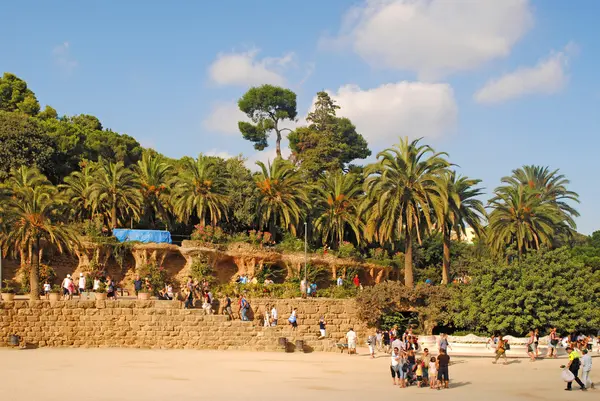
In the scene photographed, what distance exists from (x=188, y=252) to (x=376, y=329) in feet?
37.4

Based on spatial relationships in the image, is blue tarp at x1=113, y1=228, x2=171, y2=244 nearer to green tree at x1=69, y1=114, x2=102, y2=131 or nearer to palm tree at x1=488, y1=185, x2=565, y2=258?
palm tree at x1=488, y1=185, x2=565, y2=258

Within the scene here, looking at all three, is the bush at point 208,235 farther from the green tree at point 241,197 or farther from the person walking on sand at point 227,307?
the person walking on sand at point 227,307

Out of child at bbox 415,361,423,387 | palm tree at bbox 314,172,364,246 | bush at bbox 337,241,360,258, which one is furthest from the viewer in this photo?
palm tree at bbox 314,172,364,246

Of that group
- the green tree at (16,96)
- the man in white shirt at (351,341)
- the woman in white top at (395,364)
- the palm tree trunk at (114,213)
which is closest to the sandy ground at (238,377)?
the woman in white top at (395,364)

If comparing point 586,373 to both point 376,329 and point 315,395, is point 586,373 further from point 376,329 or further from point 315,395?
point 376,329

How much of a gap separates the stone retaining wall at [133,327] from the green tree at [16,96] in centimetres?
3051

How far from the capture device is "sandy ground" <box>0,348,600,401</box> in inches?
793

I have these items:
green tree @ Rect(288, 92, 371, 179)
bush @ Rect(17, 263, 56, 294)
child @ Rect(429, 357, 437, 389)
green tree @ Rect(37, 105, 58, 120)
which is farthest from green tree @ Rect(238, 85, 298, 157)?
child @ Rect(429, 357, 437, 389)

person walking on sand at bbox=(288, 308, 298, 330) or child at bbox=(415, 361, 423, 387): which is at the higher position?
person walking on sand at bbox=(288, 308, 298, 330)

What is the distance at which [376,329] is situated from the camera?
35.1 m

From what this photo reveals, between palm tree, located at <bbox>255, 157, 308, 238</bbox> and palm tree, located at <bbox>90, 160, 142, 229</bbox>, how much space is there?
7.79m

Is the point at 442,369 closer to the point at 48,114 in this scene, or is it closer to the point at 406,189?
the point at 406,189

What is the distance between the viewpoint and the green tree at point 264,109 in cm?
6412

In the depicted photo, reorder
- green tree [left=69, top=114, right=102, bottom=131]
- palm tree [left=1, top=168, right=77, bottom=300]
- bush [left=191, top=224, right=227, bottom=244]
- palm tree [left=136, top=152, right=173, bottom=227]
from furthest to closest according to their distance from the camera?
1. green tree [left=69, top=114, right=102, bottom=131]
2. palm tree [left=136, top=152, right=173, bottom=227]
3. bush [left=191, top=224, right=227, bottom=244]
4. palm tree [left=1, top=168, right=77, bottom=300]
